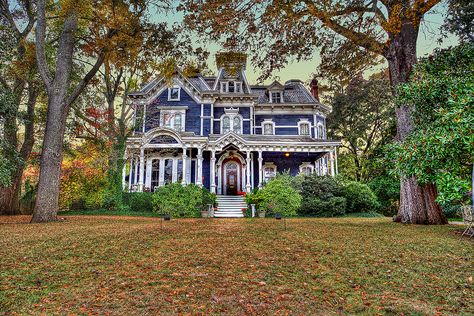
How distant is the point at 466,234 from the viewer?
22.6 ft

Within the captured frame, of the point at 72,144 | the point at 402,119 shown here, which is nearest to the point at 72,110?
the point at 72,144

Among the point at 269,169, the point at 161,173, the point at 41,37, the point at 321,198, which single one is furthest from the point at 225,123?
the point at 41,37

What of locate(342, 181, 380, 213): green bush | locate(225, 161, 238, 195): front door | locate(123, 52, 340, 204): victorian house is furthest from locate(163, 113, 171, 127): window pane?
locate(342, 181, 380, 213): green bush

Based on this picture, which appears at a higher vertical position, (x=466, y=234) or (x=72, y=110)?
(x=72, y=110)

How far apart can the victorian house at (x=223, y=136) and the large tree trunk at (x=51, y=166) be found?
819 centimetres

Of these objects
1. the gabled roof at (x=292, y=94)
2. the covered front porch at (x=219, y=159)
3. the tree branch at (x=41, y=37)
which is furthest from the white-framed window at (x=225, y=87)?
the tree branch at (x=41, y=37)

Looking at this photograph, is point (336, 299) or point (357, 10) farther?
point (357, 10)

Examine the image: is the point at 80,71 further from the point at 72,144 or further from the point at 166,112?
the point at 166,112

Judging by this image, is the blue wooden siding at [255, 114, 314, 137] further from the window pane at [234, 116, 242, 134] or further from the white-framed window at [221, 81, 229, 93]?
the white-framed window at [221, 81, 229, 93]

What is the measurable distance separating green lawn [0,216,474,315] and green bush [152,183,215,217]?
8.28m

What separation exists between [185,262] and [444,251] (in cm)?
462

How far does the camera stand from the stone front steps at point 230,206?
636 inches

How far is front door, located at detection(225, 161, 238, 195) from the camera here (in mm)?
21781

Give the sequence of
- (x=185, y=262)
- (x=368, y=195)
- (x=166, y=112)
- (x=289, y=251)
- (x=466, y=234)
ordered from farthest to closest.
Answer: (x=166, y=112) → (x=368, y=195) → (x=466, y=234) → (x=289, y=251) → (x=185, y=262)
